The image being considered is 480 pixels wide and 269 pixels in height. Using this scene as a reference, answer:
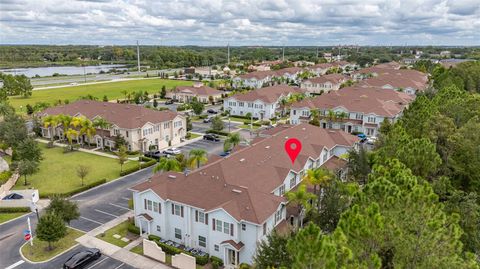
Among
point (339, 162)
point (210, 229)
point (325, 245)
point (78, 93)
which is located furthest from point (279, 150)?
point (78, 93)

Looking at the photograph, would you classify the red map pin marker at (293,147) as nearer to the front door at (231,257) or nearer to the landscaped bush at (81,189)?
the front door at (231,257)

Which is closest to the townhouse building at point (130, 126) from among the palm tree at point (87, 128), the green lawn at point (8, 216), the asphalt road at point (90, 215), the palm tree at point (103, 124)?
the palm tree at point (103, 124)

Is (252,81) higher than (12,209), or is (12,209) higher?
(252,81)

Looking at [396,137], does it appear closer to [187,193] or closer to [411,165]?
[411,165]

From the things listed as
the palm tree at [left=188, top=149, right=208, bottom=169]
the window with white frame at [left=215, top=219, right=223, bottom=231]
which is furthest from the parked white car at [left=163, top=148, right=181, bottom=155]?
the window with white frame at [left=215, top=219, right=223, bottom=231]

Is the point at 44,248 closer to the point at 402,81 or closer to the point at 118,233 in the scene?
the point at 118,233

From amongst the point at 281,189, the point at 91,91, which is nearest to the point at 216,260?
the point at 281,189
